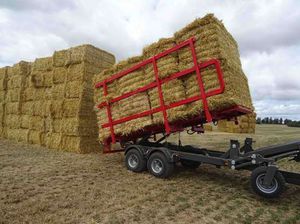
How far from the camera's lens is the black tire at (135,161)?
27.6 ft

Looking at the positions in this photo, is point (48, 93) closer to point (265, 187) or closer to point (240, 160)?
point (240, 160)

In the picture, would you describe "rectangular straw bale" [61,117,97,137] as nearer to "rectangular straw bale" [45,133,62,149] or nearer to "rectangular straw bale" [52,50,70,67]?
"rectangular straw bale" [45,133,62,149]

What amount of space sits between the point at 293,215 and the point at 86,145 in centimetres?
873

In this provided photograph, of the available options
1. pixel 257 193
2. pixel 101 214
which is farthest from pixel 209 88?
pixel 101 214

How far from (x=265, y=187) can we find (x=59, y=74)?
33.3 feet

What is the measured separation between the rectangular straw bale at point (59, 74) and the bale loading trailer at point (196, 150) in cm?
422

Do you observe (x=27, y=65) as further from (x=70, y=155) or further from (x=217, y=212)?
(x=217, y=212)

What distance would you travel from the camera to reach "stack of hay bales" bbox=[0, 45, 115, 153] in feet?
40.4

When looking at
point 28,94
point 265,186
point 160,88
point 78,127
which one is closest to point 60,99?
point 78,127

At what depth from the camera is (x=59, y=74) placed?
13203 millimetres

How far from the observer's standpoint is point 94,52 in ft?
41.8

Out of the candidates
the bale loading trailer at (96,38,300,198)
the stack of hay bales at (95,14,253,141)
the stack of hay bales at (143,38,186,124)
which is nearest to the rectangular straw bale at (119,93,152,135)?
the stack of hay bales at (95,14,253,141)

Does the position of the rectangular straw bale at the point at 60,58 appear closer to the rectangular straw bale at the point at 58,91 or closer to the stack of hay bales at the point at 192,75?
the rectangular straw bale at the point at 58,91

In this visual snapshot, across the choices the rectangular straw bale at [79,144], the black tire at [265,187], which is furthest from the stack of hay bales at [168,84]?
the rectangular straw bale at [79,144]
